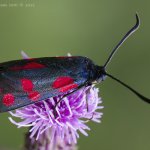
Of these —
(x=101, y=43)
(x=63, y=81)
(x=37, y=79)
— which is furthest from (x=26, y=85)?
(x=101, y=43)

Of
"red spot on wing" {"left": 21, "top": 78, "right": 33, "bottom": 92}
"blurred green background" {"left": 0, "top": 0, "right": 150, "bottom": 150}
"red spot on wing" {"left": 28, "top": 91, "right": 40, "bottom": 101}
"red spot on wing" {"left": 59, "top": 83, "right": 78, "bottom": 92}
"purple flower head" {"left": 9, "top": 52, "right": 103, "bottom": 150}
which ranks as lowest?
"blurred green background" {"left": 0, "top": 0, "right": 150, "bottom": 150}

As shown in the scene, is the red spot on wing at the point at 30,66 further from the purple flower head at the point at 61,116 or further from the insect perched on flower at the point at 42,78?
the purple flower head at the point at 61,116

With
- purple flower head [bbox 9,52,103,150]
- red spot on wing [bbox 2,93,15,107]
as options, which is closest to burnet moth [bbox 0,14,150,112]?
red spot on wing [bbox 2,93,15,107]

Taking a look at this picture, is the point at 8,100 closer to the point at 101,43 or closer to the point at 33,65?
the point at 33,65

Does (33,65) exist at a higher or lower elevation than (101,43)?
higher

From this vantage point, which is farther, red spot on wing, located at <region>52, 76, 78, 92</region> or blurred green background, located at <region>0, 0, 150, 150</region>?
blurred green background, located at <region>0, 0, 150, 150</region>

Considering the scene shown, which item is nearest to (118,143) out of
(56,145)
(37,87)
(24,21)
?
(24,21)

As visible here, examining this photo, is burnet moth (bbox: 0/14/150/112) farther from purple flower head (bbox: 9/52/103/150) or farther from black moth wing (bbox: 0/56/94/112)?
purple flower head (bbox: 9/52/103/150)
